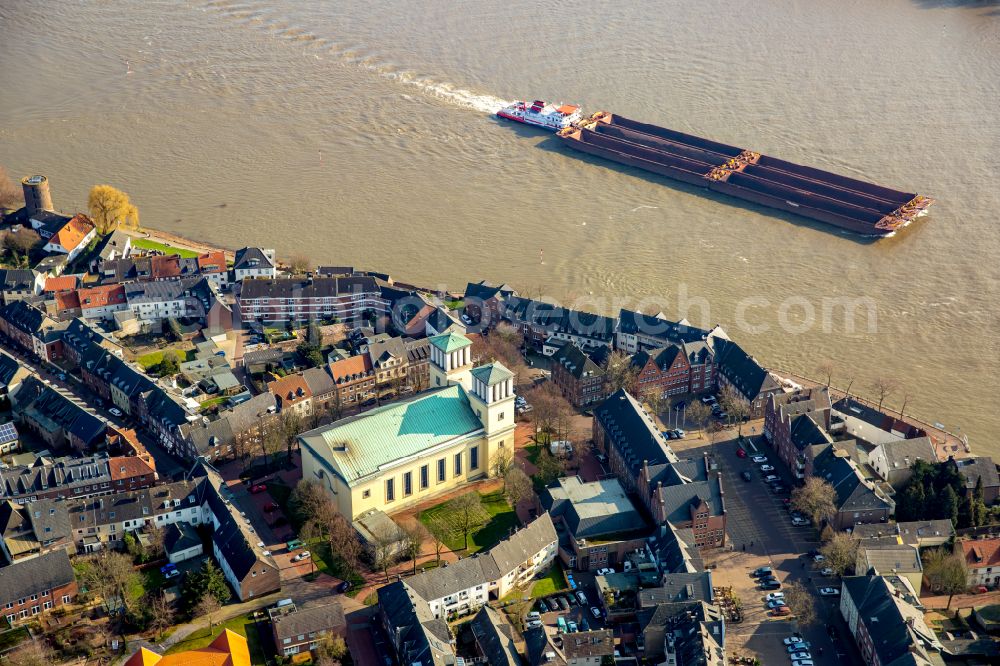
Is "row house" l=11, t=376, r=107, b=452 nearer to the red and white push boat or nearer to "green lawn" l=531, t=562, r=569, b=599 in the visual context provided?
"green lawn" l=531, t=562, r=569, b=599

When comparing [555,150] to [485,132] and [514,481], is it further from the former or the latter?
[514,481]

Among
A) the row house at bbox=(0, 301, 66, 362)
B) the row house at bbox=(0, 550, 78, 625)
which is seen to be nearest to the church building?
the row house at bbox=(0, 550, 78, 625)

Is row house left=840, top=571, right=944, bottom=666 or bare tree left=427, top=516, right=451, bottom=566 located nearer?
row house left=840, top=571, right=944, bottom=666

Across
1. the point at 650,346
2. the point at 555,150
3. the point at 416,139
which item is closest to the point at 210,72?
the point at 416,139

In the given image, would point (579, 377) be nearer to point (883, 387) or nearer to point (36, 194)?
point (883, 387)

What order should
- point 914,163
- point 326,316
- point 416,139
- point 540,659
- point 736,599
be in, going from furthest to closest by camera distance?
point 416,139
point 914,163
point 326,316
point 736,599
point 540,659

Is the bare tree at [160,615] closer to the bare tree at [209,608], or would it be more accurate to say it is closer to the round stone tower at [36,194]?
the bare tree at [209,608]
